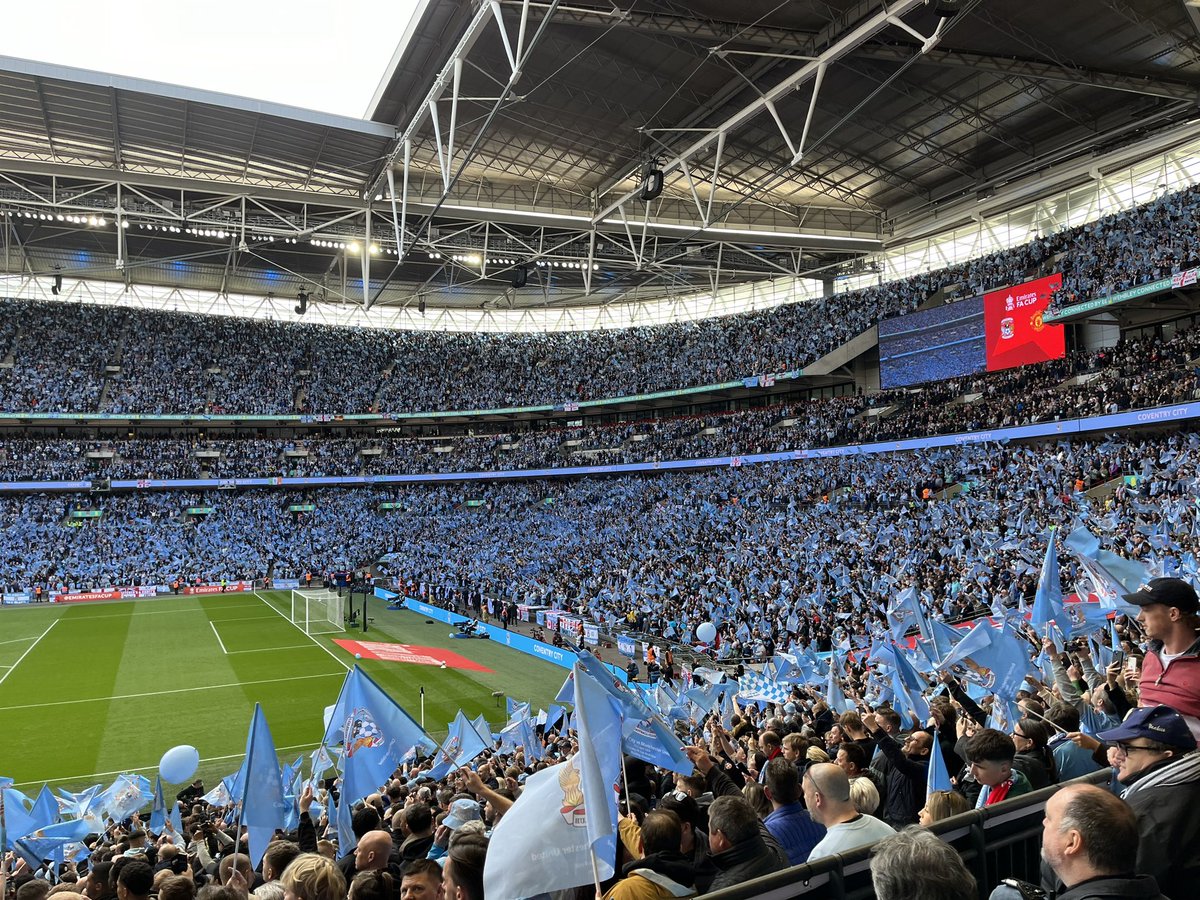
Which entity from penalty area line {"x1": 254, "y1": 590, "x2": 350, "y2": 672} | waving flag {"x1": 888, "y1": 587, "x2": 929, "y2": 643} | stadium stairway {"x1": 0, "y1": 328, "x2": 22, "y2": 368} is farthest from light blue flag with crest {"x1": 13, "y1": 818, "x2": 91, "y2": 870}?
stadium stairway {"x1": 0, "y1": 328, "x2": 22, "y2": 368}

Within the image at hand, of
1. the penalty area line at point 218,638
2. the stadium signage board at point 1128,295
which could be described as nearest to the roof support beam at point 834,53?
the stadium signage board at point 1128,295

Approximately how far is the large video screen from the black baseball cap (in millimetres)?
35237

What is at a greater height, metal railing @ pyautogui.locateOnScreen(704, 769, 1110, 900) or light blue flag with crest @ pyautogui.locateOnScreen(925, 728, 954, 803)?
metal railing @ pyautogui.locateOnScreen(704, 769, 1110, 900)

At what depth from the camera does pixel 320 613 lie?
37.4 m

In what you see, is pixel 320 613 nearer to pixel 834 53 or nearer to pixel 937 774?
pixel 834 53

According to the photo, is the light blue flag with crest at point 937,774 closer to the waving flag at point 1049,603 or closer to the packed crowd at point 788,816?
the packed crowd at point 788,816

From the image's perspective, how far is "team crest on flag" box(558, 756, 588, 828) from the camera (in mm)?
3668

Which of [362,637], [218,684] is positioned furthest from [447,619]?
[218,684]

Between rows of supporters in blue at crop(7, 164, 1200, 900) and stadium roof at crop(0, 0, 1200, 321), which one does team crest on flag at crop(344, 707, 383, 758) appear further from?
stadium roof at crop(0, 0, 1200, 321)

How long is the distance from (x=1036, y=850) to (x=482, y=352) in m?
63.1

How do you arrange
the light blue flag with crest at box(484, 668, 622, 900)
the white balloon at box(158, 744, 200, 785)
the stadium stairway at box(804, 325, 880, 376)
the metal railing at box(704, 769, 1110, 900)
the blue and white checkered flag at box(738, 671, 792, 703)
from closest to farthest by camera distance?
the metal railing at box(704, 769, 1110, 900)
the light blue flag with crest at box(484, 668, 622, 900)
the white balloon at box(158, 744, 200, 785)
the blue and white checkered flag at box(738, 671, 792, 703)
the stadium stairway at box(804, 325, 880, 376)

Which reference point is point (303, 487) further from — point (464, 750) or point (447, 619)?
point (464, 750)

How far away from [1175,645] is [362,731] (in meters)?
6.73

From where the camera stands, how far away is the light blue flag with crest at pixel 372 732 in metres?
7.65
